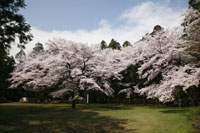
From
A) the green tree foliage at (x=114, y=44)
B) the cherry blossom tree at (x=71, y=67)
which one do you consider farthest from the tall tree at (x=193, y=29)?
the green tree foliage at (x=114, y=44)

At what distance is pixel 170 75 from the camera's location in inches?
568

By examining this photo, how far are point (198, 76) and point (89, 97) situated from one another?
889 inches

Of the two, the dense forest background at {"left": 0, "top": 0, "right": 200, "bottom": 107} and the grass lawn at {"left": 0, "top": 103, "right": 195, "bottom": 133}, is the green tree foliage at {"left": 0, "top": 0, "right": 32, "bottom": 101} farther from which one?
the grass lawn at {"left": 0, "top": 103, "right": 195, "bottom": 133}

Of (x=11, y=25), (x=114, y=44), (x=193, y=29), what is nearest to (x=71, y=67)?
(x=11, y=25)

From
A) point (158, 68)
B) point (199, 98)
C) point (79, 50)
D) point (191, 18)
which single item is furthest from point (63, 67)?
point (199, 98)

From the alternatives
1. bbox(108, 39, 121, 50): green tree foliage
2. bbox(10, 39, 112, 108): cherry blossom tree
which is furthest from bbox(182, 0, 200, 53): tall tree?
bbox(108, 39, 121, 50): green tree foliage

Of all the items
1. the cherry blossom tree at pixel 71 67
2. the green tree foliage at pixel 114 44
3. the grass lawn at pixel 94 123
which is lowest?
the grass lawn at pixel 94 123

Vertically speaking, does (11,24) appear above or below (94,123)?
above

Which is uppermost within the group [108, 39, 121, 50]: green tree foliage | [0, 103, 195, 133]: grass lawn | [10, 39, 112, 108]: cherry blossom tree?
[108, 39, 121, 50]: green tree foliage

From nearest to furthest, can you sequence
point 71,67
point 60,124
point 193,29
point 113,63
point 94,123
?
point 60,124 → point 94,123 → point 193,29 → point 71,67 → point 113,63

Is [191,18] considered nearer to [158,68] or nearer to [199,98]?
[158,68]

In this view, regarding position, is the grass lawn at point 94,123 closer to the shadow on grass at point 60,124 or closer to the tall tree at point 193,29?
the shadow on grass at point 60,124

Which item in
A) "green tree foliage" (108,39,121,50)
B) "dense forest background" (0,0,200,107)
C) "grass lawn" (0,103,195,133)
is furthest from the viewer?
"green tree foliage" (108,39,121,50)

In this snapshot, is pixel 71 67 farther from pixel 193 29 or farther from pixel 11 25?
pixel 193 29
